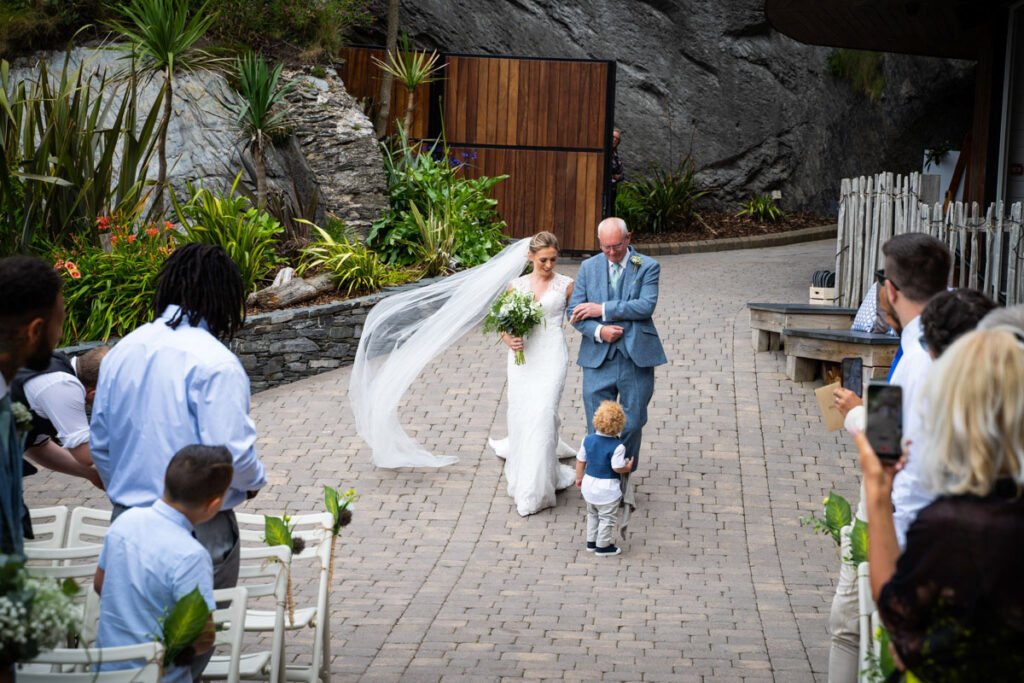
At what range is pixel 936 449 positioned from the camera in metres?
2.98

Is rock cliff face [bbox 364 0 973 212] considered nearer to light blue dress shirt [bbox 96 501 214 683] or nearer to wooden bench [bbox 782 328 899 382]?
wooden bench [bbox 782 328 899 382]

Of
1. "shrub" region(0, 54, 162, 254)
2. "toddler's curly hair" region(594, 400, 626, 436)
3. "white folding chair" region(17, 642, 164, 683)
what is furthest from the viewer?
"shrub" region(0, 54, 162, 254)

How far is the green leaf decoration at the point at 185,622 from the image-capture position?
158 inches

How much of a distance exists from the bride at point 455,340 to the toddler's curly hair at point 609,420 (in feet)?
3.21

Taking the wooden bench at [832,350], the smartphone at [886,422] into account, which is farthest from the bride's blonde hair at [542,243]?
the smartphone at [886,422]

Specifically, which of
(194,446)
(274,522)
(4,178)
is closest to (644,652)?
(274,522)

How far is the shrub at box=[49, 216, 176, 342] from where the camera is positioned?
36.2 ft

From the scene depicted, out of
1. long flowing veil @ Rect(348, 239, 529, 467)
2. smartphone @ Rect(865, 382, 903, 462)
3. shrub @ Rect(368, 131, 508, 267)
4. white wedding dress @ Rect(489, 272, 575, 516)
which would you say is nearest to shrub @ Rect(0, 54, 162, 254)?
shrub @ Rect(368, 131, 508, 267)

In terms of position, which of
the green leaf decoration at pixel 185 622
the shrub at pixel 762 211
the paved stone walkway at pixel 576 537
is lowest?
the paved stone walkway at pixel 576 537

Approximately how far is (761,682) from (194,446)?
297 centimetres

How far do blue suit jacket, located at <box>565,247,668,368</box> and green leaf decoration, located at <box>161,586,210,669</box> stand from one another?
4.78m

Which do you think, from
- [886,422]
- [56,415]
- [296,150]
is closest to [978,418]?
[886,422]

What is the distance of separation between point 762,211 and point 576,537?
1336 cm

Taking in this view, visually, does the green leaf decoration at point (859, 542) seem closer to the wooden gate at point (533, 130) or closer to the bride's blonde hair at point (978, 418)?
the bride's blonde hair at point (978, 418)
